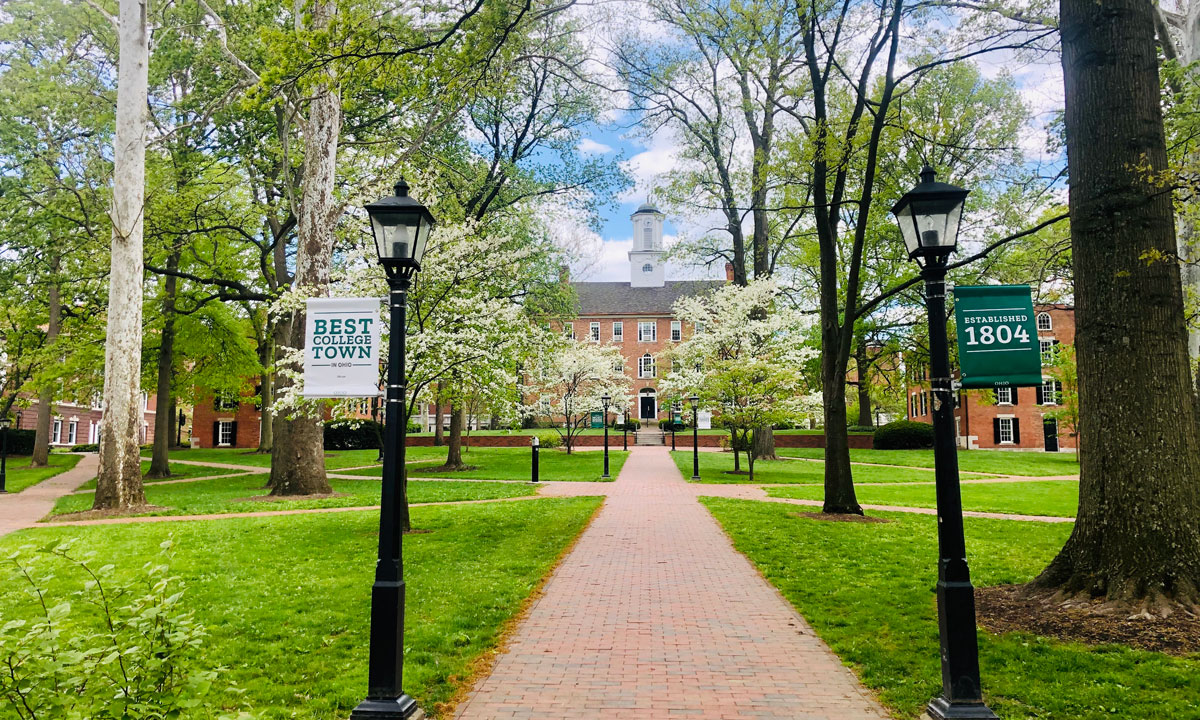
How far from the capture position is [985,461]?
101 ft

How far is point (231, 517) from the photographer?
13898 millimetres

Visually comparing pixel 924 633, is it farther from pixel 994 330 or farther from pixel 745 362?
pixel 745 362

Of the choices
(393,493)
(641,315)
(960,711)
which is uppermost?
(641,315)

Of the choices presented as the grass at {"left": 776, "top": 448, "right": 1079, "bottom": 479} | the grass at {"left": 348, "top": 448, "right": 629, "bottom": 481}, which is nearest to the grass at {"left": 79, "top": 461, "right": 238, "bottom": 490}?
the grass at {"left": 348, "top": 448, "right": 629, "bottom": 481}

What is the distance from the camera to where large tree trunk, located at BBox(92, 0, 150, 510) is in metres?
14.6

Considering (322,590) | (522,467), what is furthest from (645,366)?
(322,590)

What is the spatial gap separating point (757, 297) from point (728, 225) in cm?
320

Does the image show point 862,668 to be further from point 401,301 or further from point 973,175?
point 973,175

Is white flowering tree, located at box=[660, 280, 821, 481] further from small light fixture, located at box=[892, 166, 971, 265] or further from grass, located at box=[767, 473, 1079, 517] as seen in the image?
small light fixture, located at box=[892, 166, 971, 265]

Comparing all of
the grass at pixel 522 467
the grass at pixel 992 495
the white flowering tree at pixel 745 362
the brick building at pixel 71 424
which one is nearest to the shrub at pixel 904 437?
the white flowering tree at pixel 745 362

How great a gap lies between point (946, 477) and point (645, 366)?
58.9 m

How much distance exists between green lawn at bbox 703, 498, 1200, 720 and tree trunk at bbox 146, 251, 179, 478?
22.1 meters

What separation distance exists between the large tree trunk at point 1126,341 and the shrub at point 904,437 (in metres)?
32.5

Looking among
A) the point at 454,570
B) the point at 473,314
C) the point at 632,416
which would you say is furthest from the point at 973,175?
the point at 632,416
